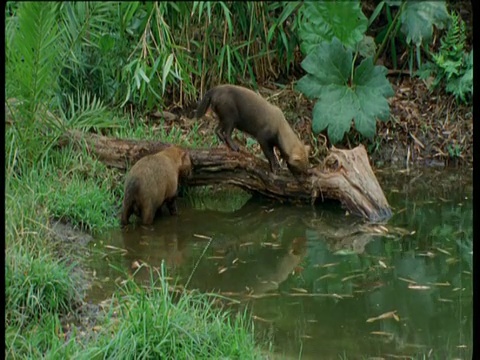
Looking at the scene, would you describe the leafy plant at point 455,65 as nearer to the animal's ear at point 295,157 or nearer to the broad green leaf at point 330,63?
the broad green leaf at point 330,63

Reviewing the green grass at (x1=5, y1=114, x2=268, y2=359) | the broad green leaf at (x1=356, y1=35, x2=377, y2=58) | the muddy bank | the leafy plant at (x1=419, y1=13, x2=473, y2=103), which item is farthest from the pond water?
the leafy plant at (x1=419, y1=13, x2=473, y2=103)

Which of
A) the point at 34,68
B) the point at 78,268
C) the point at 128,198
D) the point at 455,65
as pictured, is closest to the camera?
the point at 34,68

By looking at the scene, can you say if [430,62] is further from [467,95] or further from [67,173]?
[67,173]

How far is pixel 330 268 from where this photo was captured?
5.14 m

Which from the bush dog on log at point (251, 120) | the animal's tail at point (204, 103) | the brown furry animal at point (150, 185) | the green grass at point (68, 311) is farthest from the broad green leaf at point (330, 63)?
the green grass at point (68, 311)

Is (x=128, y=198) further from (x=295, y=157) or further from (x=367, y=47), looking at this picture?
(x=367, y=47)

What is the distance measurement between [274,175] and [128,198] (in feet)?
4.36

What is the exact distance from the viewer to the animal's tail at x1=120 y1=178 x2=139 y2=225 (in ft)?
18.4

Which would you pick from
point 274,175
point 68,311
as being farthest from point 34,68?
point 274,175

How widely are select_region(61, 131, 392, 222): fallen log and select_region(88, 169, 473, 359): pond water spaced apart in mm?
119

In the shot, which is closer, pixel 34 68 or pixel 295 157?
pixel 34 68

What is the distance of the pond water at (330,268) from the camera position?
409 cm

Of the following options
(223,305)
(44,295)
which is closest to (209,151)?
(223,305)

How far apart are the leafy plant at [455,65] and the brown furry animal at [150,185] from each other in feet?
11.4
